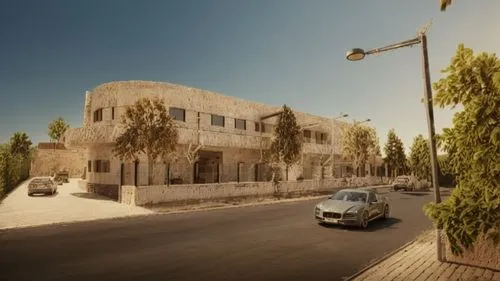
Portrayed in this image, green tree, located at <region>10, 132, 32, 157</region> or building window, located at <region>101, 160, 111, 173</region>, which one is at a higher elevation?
green tree, located at <region>10, 132, 32, 157</region>

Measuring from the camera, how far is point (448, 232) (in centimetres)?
549

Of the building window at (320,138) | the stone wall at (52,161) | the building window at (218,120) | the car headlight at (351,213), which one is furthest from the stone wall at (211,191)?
the stone wall at (52,161)

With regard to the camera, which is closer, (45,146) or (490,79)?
(490,79)

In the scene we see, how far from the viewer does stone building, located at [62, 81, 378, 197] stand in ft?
80.8

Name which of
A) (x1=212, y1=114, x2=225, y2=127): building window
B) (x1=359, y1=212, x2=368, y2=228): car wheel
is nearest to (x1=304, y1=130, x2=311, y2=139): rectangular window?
(x1=212, y1=114, x2=225, y2=127): building window

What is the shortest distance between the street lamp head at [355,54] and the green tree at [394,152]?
1930 inches

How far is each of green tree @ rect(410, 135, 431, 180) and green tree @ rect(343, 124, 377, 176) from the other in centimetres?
1252

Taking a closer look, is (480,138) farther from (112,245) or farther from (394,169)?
(394,169)

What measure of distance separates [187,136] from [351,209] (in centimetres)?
1672

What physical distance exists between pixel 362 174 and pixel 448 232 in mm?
49953

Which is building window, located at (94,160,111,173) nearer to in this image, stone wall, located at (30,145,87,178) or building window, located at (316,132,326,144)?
building window, located at (316,132,326,144)

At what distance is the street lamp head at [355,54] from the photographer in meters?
7.86

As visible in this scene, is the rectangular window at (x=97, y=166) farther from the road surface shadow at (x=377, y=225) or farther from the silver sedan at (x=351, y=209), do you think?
the road surface shadow at (x=377, y=225)

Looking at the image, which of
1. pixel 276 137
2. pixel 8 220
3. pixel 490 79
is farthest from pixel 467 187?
pixel 276 137
